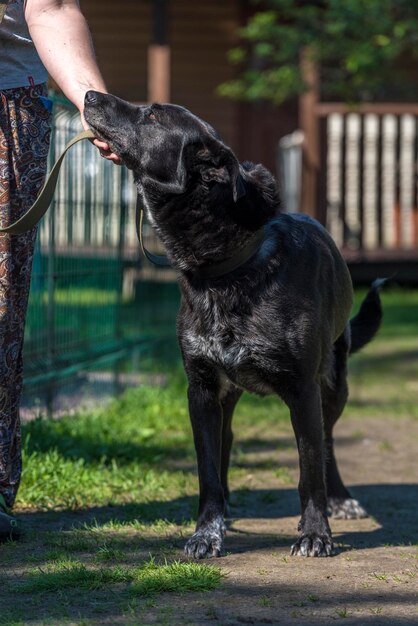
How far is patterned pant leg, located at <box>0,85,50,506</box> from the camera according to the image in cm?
418

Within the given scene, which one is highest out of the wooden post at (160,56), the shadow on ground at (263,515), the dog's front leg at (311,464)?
the wooden post at (160,56)

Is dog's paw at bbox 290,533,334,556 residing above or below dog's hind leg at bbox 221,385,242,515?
below

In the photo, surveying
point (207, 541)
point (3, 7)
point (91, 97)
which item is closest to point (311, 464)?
point (207, 541)

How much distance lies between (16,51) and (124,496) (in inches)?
80.7

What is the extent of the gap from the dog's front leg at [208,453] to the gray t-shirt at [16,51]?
4.26 ft

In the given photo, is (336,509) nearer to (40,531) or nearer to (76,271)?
(40,531)

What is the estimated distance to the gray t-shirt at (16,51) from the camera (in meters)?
4.11

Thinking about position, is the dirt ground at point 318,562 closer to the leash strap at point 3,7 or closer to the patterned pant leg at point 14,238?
the patterned pant leg at point 14,238

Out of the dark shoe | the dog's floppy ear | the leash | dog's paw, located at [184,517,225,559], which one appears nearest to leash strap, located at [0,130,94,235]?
the leash

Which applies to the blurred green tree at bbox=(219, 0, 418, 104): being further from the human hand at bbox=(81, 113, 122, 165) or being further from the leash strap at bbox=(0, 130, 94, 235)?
the leash strap at bbox=(0, 130, 94, 235)

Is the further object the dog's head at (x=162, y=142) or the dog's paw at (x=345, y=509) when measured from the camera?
the dog's paw at (x=345, y=509)

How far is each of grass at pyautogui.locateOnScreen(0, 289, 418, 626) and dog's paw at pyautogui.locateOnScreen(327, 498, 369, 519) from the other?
354 millimetres

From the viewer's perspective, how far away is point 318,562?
Result: 400 cm

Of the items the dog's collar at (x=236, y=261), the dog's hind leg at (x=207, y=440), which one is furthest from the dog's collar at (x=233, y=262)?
the dog's hind leg at (x=207, y=440)
